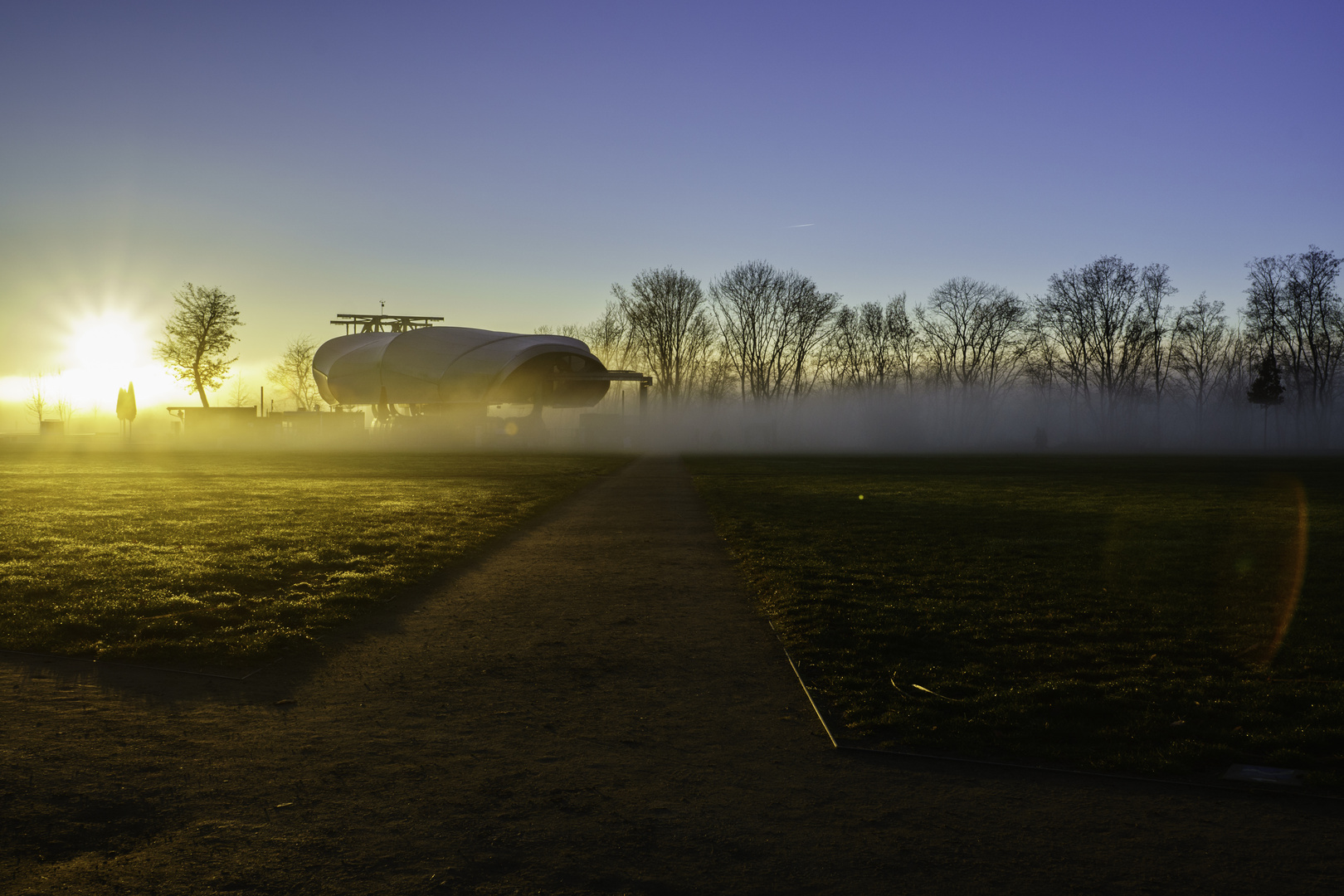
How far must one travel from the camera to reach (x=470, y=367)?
220 feet

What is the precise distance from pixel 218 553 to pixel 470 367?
57.8 m

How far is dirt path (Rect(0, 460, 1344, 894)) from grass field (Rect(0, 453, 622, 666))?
0.95 metres

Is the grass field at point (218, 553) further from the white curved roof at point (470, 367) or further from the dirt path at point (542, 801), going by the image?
the white curved roof at point (470, 367)

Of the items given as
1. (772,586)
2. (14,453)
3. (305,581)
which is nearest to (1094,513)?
(772,586)

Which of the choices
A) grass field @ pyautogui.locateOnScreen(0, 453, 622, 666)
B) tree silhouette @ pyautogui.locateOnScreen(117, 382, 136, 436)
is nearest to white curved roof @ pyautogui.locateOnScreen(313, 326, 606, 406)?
tree silhouette @ pyautogui.locateOnScreen(117, 382, 136, 436)

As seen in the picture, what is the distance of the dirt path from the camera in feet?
10.2

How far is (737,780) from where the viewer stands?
3994 millimetres

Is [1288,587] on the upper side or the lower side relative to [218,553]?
lower

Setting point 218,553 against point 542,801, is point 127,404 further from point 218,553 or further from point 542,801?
point 542,801

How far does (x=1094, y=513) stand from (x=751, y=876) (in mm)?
15339

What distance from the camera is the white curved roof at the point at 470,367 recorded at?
220 feet

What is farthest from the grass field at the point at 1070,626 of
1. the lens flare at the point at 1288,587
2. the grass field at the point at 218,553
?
the grass field at the point at 218,553

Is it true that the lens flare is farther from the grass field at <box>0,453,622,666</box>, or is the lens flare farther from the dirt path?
the grass field at <box>0,453,622,666</box>

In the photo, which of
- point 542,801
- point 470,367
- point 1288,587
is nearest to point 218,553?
point 542,801
